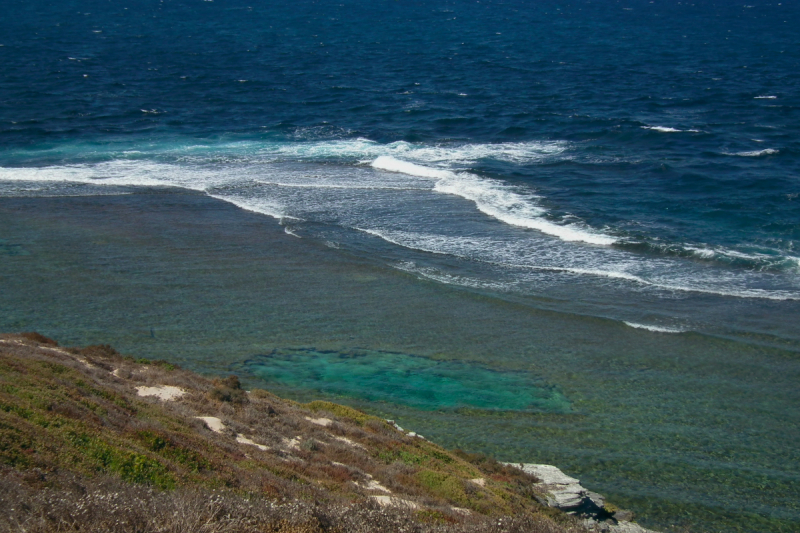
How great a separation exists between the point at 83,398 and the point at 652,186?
32.0m

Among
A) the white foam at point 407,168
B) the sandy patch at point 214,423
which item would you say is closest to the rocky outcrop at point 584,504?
the sandy patch at point 214,423

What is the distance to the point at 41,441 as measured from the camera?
9.84m

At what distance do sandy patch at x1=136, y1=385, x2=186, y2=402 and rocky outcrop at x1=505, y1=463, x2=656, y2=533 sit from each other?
736cm

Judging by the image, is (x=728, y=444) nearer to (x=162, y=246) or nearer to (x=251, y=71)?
(x=162, y=246)

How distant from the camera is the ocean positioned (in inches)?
700

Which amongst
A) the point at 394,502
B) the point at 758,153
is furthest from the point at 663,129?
the point at 394,502

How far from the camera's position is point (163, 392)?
49.9 feet

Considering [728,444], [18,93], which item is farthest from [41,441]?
[18,93]

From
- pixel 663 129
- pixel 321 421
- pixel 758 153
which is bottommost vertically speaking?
pixel 321 421

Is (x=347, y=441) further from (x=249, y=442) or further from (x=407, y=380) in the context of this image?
(x=407, y=380)

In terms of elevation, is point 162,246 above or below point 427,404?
above

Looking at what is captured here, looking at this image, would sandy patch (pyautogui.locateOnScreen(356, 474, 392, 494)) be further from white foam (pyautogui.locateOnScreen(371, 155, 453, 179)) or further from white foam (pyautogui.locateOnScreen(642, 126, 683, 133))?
white foam (pyautogui.locateOnScreen(642, 126, 683, 133))

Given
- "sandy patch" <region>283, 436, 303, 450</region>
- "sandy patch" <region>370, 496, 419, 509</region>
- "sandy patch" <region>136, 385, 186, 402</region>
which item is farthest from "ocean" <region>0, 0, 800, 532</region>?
"sandy patch" <region>370, 496, 419, 509</region>

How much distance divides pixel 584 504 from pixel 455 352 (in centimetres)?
800
